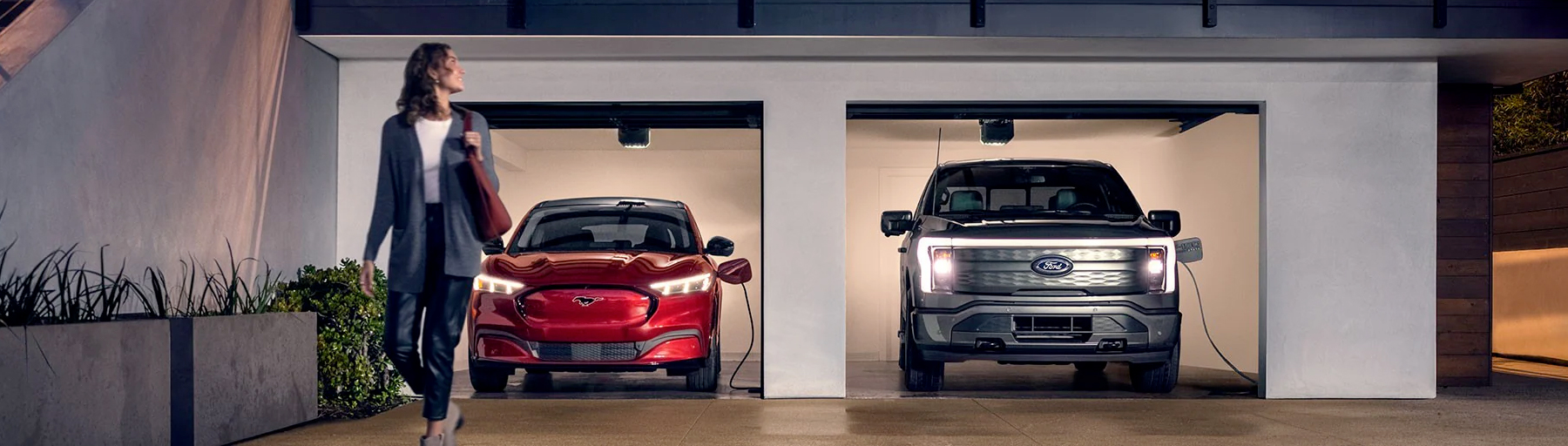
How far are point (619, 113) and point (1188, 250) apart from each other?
429 centimetres

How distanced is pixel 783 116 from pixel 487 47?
201 centimetres

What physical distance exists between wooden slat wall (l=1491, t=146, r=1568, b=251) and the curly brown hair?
13.1m

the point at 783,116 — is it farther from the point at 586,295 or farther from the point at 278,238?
the point at 278,238

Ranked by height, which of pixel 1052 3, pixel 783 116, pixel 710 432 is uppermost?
pixel 1052 3

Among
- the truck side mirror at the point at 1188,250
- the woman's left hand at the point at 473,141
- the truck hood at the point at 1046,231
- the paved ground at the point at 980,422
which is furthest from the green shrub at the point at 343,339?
the truck side mirror at the point at 1188,250

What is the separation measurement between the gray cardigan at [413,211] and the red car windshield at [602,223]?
4.73 meters

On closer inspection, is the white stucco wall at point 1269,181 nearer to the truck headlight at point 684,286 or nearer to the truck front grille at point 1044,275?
the truck headlight at point 684,286

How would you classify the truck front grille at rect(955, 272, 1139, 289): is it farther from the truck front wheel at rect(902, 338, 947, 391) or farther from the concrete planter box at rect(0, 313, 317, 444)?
the concrete planter box at rect(0, 313, 317, 444)

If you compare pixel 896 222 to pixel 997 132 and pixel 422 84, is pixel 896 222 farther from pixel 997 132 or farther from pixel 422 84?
pixel 422 84

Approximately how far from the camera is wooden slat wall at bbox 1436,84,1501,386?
10234 mm

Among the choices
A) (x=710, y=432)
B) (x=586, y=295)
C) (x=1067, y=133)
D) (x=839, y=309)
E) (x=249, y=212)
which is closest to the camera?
(x=710, y=432)

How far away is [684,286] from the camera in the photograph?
8.73 meters

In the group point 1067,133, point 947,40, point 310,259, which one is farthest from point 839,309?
point 1067,133

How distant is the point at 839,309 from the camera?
930 cm
